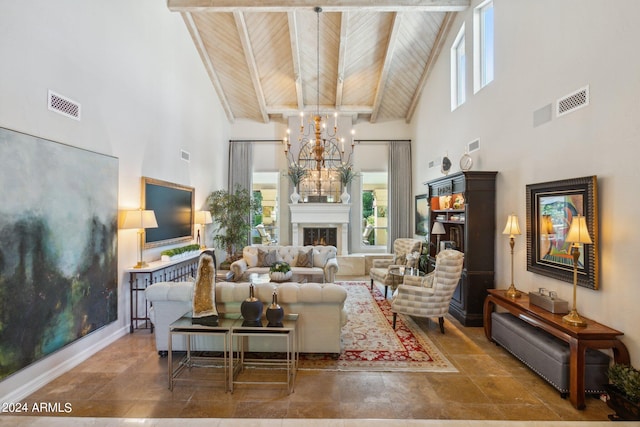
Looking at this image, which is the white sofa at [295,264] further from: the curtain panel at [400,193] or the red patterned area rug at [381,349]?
the curtain panel at [400,193]

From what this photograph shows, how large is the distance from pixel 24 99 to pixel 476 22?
6437 mm

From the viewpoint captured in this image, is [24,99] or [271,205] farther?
[271,205]

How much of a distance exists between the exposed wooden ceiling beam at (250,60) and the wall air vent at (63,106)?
391cm

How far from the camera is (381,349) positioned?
3.90m

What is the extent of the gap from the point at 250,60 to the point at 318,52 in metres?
1.58

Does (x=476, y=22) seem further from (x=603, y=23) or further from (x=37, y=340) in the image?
(x=37, y=340)

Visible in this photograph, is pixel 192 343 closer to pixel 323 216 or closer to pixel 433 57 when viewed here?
pixel 323 216

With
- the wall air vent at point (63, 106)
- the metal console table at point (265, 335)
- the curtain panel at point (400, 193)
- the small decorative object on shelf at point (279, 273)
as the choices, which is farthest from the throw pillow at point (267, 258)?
the wall air vent at point (63, 106)

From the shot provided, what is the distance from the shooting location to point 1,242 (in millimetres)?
2727

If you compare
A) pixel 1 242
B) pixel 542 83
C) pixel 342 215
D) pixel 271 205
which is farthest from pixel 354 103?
pixel 1 242

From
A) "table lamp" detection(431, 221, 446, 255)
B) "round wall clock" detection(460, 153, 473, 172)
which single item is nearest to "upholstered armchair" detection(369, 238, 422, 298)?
"table lamp" detection(431, 221, 446, 255)

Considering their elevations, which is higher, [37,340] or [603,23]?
[603,23]

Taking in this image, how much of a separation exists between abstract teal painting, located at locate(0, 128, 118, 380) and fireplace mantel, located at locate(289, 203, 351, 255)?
5.09 meters

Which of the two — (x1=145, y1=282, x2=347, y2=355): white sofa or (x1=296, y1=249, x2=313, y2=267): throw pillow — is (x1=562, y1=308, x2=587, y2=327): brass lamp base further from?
(x1=296, y1=249, x2=313, y2=267): throw pillow
